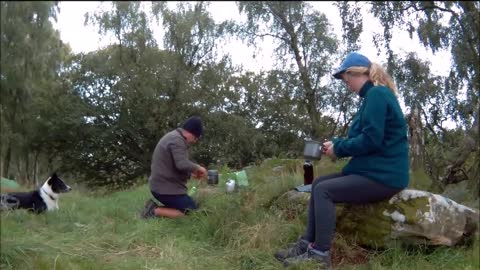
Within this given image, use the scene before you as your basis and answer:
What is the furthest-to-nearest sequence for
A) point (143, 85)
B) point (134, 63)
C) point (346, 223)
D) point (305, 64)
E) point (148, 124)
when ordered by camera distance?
1. point (134, 63)
2. point (143, 85)
3. point (148, 124)
4. point (305, 64)
5. point (346, 223)

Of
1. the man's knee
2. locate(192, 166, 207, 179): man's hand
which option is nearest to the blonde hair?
the man's knee

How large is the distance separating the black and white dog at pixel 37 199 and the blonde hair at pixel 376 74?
4643 millimetres

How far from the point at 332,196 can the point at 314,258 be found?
1.58 feet

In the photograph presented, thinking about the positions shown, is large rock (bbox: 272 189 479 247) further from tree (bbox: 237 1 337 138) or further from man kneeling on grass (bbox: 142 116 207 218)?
tree (bbox: 237 1 337 138)

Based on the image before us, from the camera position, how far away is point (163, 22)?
2391 cm

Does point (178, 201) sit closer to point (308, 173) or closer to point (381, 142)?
point (308, 173)

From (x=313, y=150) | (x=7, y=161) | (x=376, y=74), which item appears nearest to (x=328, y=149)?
(x=313, y=150)

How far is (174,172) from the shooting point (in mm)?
6027

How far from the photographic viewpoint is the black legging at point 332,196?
3781 millimetres

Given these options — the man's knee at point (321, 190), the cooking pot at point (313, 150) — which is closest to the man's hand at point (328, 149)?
the cooking pot at point (313, 150)

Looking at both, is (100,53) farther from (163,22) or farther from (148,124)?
(148,124)

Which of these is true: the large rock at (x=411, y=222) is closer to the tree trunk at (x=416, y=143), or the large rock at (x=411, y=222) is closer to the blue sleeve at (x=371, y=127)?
the blue sleeve at (x=371, y=127)

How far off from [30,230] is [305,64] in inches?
529

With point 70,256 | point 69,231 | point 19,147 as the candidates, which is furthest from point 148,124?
point 70,256
